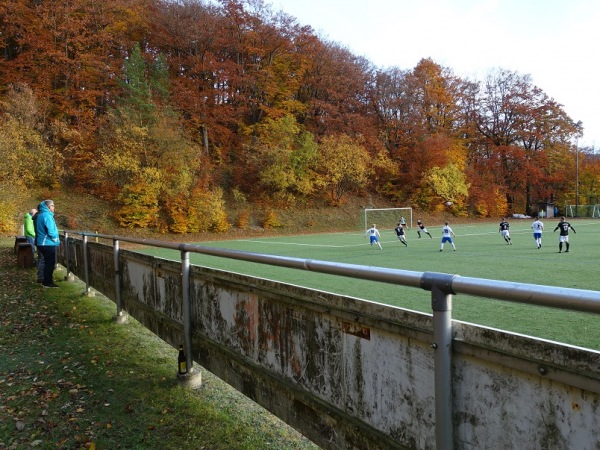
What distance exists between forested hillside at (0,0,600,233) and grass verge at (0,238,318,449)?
24.9 m

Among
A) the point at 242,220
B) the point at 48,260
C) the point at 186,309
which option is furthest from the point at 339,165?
the point at 186,309

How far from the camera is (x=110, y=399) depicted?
4281 mm

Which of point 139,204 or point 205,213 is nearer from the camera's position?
point 139,204

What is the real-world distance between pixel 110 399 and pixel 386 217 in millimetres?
45315

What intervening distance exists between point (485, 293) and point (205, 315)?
115 inches

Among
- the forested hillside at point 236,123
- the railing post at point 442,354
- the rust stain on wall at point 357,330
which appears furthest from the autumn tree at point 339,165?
the railing post at point 442,354

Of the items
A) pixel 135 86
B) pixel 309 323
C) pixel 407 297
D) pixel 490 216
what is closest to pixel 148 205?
pixel 135 86

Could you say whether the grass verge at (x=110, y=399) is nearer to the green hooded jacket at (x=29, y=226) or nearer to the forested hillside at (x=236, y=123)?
the green hooded jacket at (x=29, y=226)

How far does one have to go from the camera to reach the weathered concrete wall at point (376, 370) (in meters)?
1.48

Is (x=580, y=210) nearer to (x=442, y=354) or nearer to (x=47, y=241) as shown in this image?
(x=47, y=241)

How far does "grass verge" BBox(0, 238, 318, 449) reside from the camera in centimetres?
357

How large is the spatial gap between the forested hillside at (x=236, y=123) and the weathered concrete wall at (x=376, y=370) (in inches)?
1113

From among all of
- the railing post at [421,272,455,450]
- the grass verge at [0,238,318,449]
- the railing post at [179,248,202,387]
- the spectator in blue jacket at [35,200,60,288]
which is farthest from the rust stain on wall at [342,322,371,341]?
the spectator in blue jacket at [35,200,60,288]

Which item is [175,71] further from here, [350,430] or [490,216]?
[350,430]
